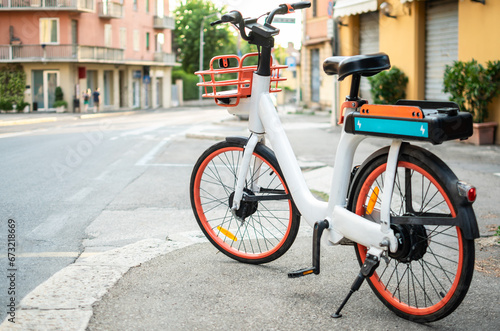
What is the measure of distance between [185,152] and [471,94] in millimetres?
5954

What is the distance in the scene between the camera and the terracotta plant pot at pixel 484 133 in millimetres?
12938

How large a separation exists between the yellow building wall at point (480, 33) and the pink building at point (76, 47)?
36328 millimetres

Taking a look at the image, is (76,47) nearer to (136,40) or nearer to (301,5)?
(136,40)

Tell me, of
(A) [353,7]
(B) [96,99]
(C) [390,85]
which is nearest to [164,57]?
(B) [96,99]

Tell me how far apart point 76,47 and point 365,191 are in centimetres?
4560

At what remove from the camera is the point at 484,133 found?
42.8ft

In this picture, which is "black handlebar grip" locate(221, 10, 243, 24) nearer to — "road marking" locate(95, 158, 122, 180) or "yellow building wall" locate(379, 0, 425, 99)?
"road marking" locate(95, 158, 122, 180)

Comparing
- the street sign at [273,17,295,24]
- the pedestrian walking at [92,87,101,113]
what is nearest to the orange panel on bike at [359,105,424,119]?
the street sign at [273,17,295,24]

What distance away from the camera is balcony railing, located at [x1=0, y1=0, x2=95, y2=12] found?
148 feet

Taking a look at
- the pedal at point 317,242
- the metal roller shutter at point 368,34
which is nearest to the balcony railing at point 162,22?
the metal roller shutter at point 368,34

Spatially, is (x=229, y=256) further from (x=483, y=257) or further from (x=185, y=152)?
(x=185, y=152)

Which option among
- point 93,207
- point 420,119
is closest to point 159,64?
point 93,207

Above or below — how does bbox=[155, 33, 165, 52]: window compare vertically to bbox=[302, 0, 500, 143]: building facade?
above

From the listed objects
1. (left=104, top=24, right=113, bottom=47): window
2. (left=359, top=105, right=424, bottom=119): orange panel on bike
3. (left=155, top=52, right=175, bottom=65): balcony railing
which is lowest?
(left=359, top=105, right=424, bottom=119): orange panel on bike
